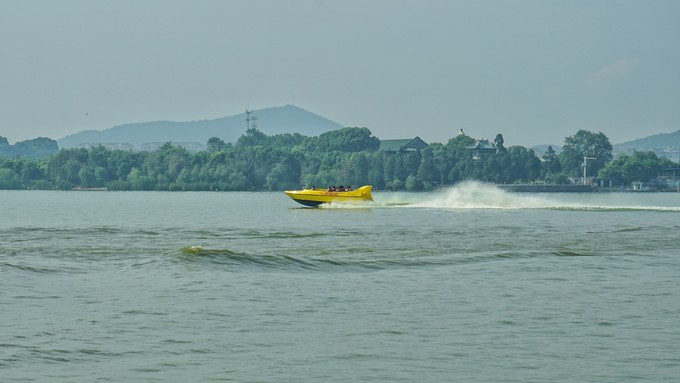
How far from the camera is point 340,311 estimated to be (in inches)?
1073

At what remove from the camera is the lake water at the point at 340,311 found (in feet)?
69.0

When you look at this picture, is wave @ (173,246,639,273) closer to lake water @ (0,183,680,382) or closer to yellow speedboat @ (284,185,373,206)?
lake water @ (0,183,680,382)

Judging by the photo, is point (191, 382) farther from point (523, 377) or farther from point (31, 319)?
point (31, 319)

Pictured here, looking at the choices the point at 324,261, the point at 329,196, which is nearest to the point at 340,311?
the point at 324,261

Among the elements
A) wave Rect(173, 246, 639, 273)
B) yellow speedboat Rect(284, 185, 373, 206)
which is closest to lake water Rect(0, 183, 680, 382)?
wave Rect(173, 246, 639, 273)

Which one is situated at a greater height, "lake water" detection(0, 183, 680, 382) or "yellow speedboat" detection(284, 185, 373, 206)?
"yellow speedboat" detection(284, 185, 373, 206)

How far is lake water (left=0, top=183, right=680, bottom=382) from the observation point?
21.0 meters

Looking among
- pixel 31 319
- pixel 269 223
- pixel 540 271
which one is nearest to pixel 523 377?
pixel 31 319

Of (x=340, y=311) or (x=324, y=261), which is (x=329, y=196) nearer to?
(x=324, y=261)

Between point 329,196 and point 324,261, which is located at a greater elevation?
point 329,196

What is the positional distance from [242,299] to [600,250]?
70.3 ft

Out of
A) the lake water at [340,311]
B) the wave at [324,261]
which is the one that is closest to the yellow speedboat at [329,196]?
the lake water at [340,311]

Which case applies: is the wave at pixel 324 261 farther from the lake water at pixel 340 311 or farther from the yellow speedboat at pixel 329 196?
the yellow speedboat at pixel 329 196

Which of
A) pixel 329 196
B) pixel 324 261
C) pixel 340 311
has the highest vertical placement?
pixel 329 196
